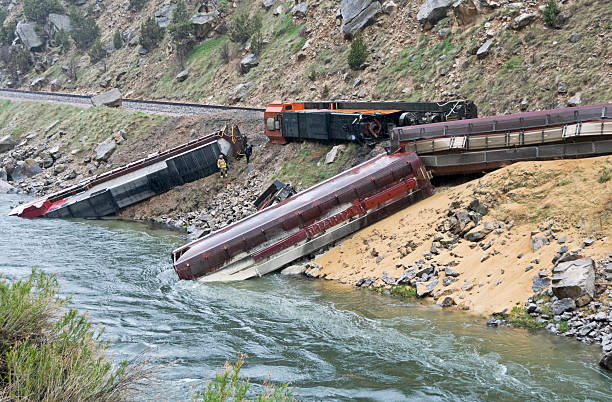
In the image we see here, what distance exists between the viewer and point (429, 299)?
51.2 ft

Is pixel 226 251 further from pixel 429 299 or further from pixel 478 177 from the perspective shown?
pixel 478 177

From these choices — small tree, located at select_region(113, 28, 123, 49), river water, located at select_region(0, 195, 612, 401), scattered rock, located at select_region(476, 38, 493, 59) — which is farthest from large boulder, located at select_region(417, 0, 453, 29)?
small tree, located at select_region(113, 28, 123, 49)

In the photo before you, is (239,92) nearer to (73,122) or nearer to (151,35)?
(73,122)

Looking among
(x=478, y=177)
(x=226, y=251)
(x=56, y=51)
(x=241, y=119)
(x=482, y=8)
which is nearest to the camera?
(x=226, y=251)

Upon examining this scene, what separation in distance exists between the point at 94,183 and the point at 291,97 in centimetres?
1531

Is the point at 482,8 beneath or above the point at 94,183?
above

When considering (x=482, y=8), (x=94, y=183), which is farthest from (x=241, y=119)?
(x=482, y=8)

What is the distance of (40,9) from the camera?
8069cm

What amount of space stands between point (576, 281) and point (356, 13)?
104 feet

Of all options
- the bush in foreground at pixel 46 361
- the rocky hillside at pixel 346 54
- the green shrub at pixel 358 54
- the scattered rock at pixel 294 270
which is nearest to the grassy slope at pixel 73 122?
the rocky hillside at pixel 346 54

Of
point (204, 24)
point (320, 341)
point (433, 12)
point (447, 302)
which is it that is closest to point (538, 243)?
point (447, 302)

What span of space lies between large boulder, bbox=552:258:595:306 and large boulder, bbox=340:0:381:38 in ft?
97.5

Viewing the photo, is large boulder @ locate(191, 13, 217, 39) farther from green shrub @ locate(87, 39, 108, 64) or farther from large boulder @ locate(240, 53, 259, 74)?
green shrub @ locate(87, 39, 108, 64)

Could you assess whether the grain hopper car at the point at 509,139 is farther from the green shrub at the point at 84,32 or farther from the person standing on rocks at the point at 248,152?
the green shrub at the point at 84,32
